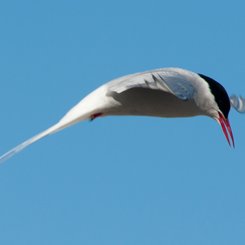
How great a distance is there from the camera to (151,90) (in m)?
6.15

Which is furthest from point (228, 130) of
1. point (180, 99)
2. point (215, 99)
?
point (180, 99)

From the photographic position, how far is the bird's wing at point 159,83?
583 cm

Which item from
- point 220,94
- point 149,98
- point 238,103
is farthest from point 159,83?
point 238,103

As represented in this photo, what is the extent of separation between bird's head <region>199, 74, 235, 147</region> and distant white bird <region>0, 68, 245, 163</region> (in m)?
0.02

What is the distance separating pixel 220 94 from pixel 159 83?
3.55 feet

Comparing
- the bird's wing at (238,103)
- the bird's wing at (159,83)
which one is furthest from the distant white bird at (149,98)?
the bird's wing at (238,103)

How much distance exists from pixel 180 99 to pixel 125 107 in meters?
0.40

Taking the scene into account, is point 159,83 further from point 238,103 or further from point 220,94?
point 238,103

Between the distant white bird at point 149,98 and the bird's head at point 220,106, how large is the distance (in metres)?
0.02

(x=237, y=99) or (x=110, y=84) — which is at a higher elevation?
(x=110, y=84)

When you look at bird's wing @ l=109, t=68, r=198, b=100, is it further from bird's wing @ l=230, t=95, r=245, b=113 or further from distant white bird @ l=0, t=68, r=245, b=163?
bird's wing @ l=230, t=95, r=245, b=113

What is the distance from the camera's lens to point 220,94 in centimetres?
685

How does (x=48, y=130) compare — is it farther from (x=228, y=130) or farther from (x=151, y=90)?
(x=228, y=130)

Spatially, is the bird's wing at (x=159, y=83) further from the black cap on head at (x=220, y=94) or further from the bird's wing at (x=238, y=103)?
the bird's wing at (x=238, y=103)
